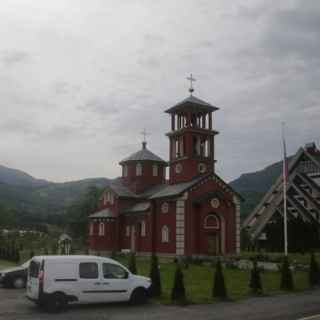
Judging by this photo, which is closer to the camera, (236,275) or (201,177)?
(236,275)

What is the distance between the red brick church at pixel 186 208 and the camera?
4200 centimetres

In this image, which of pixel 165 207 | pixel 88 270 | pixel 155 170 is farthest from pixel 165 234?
pixel 88 270

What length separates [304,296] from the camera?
20.3m

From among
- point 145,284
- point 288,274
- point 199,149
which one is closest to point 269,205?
point 199,149

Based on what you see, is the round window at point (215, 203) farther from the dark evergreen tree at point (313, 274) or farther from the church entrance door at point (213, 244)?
the dark evergreen tree at point (313, 274)

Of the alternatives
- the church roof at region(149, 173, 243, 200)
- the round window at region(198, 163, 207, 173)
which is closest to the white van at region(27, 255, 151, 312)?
the church roof at region(149, 173, 243, 200)

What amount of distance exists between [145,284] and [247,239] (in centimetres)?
4155

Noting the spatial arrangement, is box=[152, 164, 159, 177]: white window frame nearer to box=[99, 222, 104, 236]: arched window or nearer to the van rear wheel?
box=[99, 222, 104, 236]: arched window

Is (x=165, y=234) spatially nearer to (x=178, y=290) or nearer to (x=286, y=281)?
(x=286, y=281)

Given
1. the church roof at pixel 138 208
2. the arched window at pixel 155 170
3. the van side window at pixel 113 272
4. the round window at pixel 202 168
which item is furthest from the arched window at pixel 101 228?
the van side window at pixel 113 272

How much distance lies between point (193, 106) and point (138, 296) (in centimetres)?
2911

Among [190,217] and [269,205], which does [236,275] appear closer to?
[190,217]

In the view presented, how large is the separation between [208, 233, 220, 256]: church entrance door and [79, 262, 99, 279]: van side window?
2660cm

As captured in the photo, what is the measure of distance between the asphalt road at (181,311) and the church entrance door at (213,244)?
23.7m
